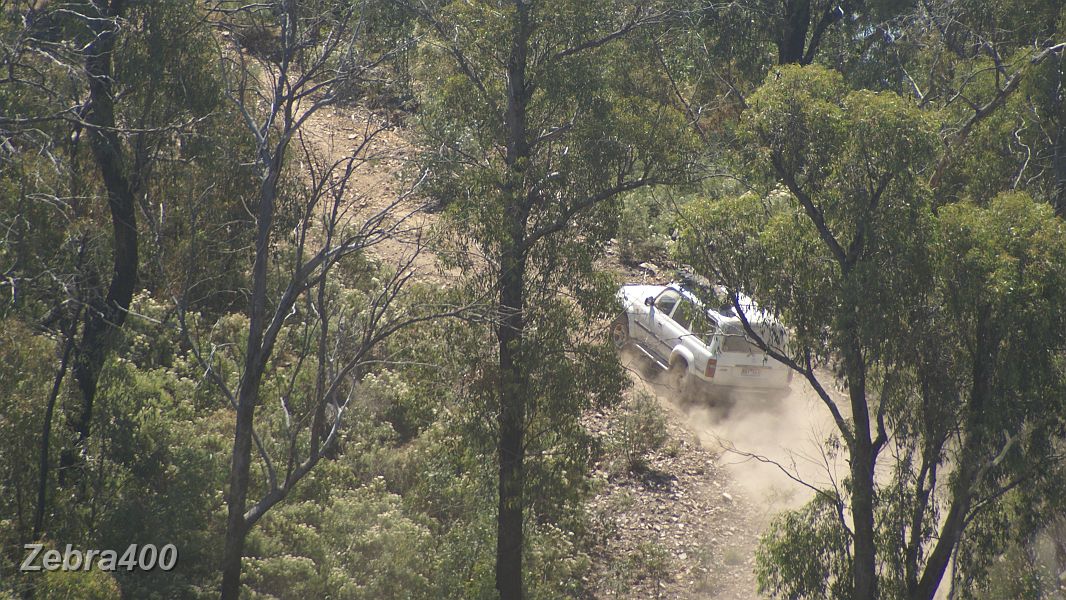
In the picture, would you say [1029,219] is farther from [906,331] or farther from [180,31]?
[180,31]

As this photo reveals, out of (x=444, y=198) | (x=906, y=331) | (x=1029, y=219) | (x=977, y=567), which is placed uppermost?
(x=444, y=198)

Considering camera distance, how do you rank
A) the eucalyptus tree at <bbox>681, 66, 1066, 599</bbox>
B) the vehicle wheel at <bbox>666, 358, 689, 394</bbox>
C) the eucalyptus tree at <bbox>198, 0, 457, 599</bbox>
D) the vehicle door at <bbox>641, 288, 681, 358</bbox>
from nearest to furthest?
the eucalyptus tree at <bbox>198, 0, 457, 599</bbox>
the eucalyptus tree at <bbox>681, 66, 1066, 599</bbox>
the vehicle wheel at <bbox>666, 358, 689, 394</bbox>
the vehicle door at <bbox>641, 288, 681, 358</bbox>

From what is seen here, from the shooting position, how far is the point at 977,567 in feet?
29.1

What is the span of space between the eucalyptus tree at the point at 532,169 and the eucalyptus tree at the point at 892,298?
1.05 meters

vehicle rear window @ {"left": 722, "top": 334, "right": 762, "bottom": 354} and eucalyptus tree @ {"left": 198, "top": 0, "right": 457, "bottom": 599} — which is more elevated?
vehicle rear window @ {"left": 722, "top": 334, "right": 762, "bottom": 354}

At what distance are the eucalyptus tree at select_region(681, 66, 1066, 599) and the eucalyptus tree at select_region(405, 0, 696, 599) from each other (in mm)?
1047

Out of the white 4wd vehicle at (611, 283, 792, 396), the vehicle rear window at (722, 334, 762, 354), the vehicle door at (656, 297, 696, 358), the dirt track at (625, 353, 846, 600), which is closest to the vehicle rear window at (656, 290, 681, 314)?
the white 4wd vehicle at (611, 283, 792, 396)

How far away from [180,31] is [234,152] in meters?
1.40

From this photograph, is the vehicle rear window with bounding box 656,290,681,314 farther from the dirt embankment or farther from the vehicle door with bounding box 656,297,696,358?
the dirt embankment

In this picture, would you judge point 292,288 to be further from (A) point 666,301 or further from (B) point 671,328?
(A) point 666,301

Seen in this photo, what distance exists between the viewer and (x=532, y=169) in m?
9.49

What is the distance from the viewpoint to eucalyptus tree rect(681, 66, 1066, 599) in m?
7.95

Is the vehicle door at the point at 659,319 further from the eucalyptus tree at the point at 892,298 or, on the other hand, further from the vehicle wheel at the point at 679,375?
the eucalyptus tree at the point at 892,298

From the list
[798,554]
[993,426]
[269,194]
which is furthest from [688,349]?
[269,194]
